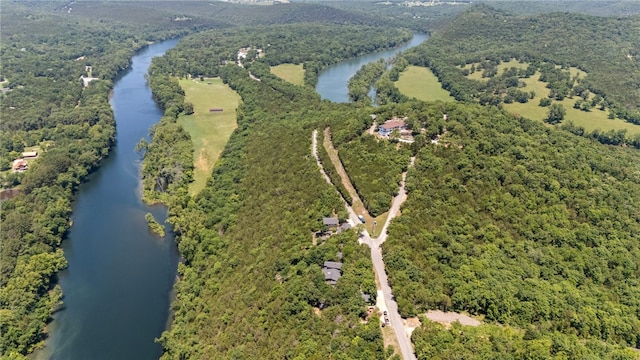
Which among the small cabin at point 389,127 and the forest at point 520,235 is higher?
the small cabin at point 389,127

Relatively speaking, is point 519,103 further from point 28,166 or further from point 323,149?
point 28,166

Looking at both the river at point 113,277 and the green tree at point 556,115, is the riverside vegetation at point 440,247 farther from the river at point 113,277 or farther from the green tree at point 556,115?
the green tree at point 556,115

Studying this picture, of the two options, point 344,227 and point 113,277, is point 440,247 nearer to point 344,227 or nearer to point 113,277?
point 344,227

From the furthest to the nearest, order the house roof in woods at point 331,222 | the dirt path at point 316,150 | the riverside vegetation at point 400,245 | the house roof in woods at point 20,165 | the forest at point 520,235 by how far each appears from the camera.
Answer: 1. the house roof in woods at point 20,165
2. the dirt path at point 316,150
3. the house roof in woods at point 331,222
4. the forest at point 520,235
5. the riverside vegetation at point 400,245

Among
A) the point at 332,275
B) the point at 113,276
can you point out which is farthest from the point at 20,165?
the point at 332,275

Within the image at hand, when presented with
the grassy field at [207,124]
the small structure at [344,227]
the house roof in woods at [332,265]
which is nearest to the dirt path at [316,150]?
the small structure at [344,227]

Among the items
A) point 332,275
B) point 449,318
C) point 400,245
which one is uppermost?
point 400,245
